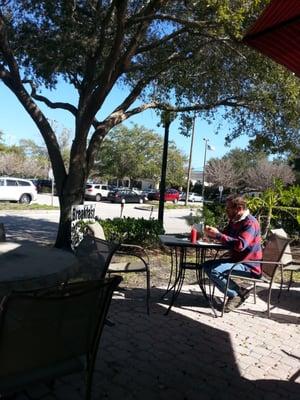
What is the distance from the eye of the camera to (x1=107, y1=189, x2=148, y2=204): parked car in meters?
38.9

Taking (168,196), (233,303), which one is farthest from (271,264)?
(168,196)

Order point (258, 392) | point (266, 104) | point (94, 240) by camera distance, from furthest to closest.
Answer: point (266, 104) → point (94, 240) → point (258, 392)

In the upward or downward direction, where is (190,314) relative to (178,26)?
downward

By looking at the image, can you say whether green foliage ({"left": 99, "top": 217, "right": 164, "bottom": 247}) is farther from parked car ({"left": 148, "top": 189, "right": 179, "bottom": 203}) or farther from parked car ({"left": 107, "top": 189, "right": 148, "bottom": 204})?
parked car ({"left": 148, "top": 189, "right": 179, "bottom": 203})

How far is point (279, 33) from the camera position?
302cm

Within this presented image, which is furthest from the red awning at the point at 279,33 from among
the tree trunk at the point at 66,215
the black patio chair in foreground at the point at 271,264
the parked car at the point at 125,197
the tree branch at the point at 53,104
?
the parked car at the point at 125,197

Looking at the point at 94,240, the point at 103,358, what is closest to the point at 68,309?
the point at 103,358

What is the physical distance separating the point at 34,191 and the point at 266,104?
2080 cm

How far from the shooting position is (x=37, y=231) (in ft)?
49.0

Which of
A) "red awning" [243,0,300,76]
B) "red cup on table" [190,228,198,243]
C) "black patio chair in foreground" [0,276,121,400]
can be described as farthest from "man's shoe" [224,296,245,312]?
"black patio chair in foreground" [0,276,121,400]

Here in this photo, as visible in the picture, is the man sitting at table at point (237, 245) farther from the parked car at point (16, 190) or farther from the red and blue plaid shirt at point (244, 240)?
the parked car at point (16, 190)

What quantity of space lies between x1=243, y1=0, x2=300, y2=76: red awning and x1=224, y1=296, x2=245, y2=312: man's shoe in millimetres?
3128

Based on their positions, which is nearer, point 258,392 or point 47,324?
point 47,324

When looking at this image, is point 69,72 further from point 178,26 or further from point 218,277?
point 218,277
